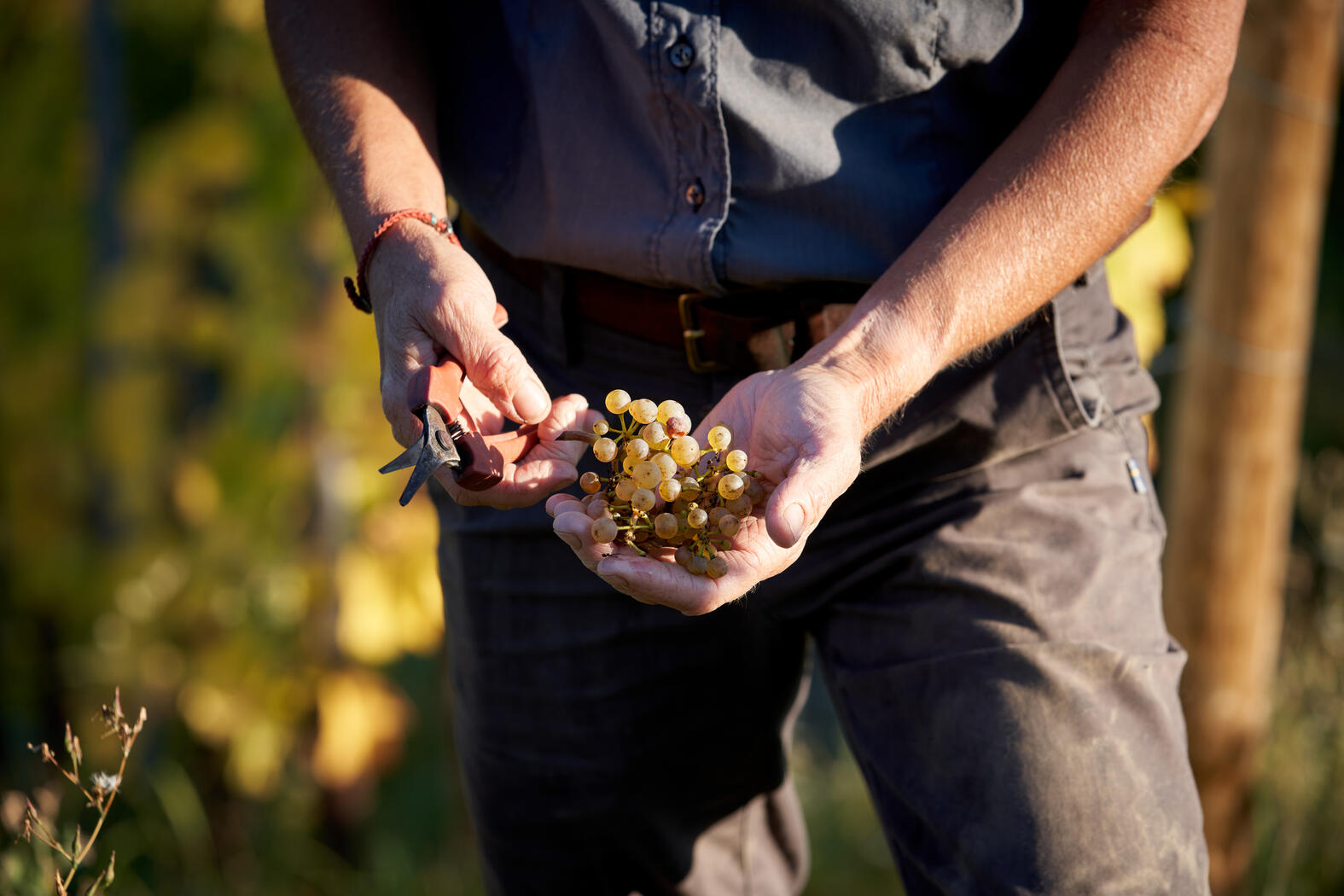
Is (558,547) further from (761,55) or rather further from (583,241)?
(761,55)

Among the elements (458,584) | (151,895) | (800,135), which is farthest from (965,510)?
(151,895)

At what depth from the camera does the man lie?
134 centimetres

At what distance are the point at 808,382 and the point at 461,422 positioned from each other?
1.43 ft

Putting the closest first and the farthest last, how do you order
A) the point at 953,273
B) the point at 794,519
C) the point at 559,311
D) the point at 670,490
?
the point at 794,519, the point at 670,490, the point at 953,273, the point at 559,311

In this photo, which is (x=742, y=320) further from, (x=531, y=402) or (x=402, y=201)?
(x=402, y=201)

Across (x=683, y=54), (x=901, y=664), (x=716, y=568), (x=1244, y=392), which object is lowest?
(x=1244, y=392)

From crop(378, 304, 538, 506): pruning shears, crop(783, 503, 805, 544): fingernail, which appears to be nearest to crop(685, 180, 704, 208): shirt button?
crop(378, 304, 538, 506): pruning shears

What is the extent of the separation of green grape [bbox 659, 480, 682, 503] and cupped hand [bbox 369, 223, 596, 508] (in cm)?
20

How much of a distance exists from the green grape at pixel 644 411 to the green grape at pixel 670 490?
0.28 ft

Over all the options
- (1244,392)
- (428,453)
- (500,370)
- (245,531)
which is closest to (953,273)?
(500,370)

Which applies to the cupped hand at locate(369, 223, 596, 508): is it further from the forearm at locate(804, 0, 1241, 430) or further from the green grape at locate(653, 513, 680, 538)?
the forearm at locate(804, 0, 1241, 430)

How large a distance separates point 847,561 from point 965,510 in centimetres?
18

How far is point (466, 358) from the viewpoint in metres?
1.34

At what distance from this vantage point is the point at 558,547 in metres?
1.70
